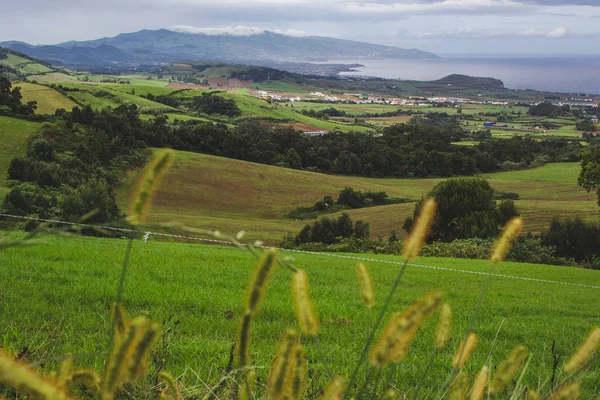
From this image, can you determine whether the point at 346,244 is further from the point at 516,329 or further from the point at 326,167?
the point at 326,167

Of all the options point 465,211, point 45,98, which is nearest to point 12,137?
point 45,98

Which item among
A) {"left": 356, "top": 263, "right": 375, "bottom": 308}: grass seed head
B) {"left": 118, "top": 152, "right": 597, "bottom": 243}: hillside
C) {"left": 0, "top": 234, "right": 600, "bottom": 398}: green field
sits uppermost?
{"left": 356, "top": 263, "right": 375, "bottom": 308}: grass seed head

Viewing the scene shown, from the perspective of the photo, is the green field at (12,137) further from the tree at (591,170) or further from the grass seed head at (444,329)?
the grass seed head at (444,329)

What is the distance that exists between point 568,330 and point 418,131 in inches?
2999

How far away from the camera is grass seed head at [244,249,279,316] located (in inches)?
Answer: 29.7

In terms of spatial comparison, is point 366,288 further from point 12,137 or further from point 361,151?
point 361,151

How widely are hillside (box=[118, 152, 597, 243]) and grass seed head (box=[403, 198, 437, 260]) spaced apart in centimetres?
3066

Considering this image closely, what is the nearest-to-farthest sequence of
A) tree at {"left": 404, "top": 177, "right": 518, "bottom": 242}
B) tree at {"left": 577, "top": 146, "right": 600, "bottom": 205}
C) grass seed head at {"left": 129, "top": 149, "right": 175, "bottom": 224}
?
grass seed head at {"left": 129, "top": 149, "right": 175, "bottom": 224}, tree at {"left": 577, "top": 146, "right": 600, "bottom": 205}, tree at {"left": 404, "top": 177, "right": 518, "bottom": 242}

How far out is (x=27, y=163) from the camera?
36531mm

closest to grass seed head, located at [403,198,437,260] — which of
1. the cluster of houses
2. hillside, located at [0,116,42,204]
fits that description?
hillside, located at [0,116,42,204]

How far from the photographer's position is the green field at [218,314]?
356 cm

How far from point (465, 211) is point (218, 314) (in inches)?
1084

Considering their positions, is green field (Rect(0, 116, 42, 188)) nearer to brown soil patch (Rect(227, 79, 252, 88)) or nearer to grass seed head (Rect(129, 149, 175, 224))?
grass seed head (Rect(129, 149, 175, 224))

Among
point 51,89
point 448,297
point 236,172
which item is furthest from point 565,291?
point 51,89
